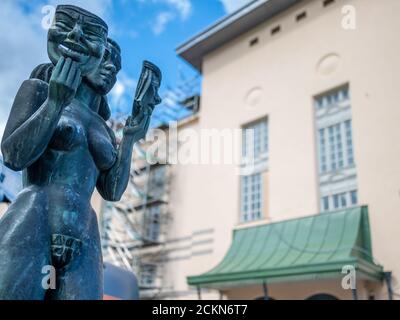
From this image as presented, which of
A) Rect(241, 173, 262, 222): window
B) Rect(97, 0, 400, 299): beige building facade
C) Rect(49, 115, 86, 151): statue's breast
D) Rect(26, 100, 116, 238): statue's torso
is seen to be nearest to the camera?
Rect(26, 100, 116, 238): statue's torso

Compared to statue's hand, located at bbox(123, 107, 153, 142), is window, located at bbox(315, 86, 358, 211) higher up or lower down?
higher up

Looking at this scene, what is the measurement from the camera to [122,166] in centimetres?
311

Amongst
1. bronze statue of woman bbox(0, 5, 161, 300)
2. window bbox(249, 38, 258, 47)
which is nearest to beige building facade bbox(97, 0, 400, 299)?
window bbox(249, 38, 258, 47)

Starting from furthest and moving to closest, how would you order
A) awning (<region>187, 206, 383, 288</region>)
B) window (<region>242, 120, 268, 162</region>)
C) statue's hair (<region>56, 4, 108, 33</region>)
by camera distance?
1. window (<region>242, 120, 268, 162</region>)
2. awning (<region>187, 206, 383, 288</region>)
3. statue's hair (<region>56, 4, 108, 33</region>)

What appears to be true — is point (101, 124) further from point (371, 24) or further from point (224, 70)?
point (224, 70)

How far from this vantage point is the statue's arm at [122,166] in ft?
10.2

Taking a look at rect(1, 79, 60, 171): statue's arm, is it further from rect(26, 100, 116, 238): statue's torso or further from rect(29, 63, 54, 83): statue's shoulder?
rect(29, 63, 54, 83): statue's shoulder

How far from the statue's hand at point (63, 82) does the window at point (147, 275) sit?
1979 cm

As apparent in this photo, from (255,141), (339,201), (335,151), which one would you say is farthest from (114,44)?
(255,141)

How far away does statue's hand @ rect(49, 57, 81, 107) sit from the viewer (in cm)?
247

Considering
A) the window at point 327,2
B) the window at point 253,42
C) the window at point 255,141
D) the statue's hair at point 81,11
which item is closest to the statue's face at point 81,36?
the statue's hair at point 81,11

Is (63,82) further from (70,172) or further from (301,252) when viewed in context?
(301,252)

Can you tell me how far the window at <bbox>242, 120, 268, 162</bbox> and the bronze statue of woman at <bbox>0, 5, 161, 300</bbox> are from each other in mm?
16981

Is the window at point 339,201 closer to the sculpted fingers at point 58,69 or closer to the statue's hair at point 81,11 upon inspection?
the statue's hair at point 81,11
